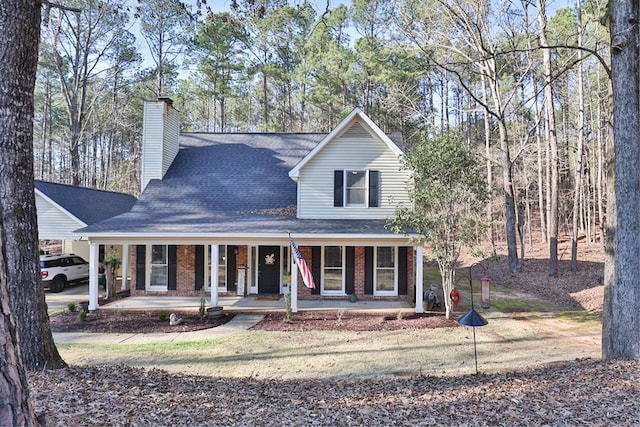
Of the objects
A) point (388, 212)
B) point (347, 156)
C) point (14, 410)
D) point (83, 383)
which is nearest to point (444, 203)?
point (388, 212)

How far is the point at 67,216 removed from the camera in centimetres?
1620

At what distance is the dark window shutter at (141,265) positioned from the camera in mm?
14266

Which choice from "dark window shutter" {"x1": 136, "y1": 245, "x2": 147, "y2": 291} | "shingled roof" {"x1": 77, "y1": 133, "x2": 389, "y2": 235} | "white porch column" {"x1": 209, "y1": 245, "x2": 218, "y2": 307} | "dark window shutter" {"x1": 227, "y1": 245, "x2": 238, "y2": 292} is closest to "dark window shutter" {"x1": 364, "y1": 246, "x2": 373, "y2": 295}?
"shingled roof" {"x1": 77, "y1": 133, "x2": 389, "y2": 235}

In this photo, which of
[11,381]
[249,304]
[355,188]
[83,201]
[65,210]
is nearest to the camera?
[11,381]

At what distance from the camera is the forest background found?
18922 mm

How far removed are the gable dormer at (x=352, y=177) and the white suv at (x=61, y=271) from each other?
10716mm

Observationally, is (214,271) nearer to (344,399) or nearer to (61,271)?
(344,399)

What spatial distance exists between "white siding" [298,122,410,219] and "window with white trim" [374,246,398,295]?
4.36 feet

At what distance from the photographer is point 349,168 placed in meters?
13.6

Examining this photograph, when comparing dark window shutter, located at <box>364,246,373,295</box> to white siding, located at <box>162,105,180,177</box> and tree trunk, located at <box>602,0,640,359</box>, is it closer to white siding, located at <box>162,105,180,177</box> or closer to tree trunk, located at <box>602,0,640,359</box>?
tree trunk, located at <box>602,0,640,359</box>

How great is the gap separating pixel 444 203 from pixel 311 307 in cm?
521

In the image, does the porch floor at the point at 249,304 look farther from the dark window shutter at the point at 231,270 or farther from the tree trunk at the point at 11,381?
the tree trunk at the point at 11,381

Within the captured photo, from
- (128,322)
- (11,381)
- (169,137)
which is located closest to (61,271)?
(169,137)

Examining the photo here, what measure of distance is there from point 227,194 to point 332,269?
5.07 metres
